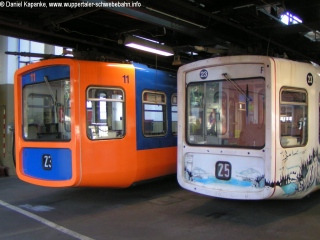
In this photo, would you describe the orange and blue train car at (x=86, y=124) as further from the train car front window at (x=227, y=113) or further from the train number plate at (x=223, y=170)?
the train number plate at (x=223, y=170)

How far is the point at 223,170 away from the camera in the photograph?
5.50 meters

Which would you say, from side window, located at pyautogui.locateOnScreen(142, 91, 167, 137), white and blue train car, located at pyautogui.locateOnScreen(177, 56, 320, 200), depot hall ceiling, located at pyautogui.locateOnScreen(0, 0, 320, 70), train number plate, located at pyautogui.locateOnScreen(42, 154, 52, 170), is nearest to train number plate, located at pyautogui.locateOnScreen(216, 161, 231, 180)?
white and blue train car, located at pyautogui.locateOnScreen(177, 56, 320, 200)

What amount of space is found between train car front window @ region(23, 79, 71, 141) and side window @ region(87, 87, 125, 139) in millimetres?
387

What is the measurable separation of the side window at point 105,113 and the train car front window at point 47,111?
1.27ft

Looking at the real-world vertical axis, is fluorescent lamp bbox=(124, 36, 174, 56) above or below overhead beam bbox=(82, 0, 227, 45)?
below

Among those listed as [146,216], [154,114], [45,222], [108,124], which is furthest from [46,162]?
[154,114]

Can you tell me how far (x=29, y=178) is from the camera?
6461 millimetres

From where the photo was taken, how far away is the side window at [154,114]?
6.95 metres

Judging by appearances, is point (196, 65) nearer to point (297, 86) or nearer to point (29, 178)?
point (297, 86)

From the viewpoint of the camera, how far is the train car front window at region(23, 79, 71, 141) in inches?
241

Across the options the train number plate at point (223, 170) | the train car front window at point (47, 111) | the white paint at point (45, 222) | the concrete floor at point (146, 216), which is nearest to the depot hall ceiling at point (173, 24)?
the train car front window at point (47, 111)

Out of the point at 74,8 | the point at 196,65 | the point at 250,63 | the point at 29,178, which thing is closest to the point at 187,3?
the point at 196,65

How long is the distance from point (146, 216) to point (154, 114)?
2.27 m

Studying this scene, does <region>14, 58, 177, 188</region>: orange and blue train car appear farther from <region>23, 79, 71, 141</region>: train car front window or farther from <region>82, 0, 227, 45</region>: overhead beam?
<region>82, 0, 227, 45</region>: overhead beam
